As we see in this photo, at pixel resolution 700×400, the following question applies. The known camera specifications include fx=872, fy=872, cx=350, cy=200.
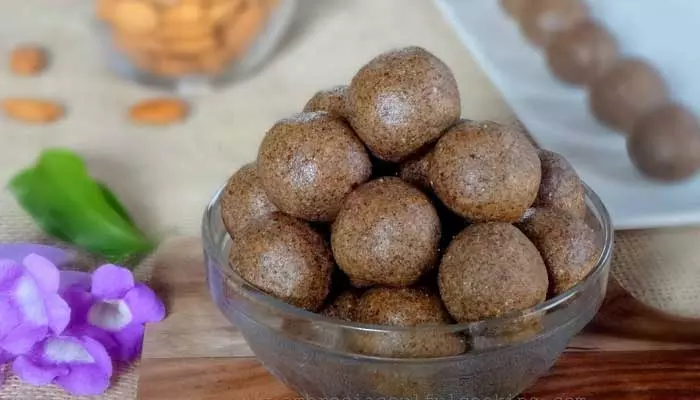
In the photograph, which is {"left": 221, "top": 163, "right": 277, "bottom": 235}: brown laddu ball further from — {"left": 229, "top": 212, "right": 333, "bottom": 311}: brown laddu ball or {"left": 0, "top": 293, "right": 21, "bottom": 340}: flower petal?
{"left": 0, "top": 293, "right": 21, "bottom": 340}: flower petal

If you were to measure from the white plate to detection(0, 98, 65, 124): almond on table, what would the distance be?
23.0 inches

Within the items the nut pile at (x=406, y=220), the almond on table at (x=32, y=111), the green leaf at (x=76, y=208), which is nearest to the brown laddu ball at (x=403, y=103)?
the nut pile at (x=406, y=220)

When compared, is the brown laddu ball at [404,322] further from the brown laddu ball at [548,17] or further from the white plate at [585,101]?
the brown laddu ball at [548,17]

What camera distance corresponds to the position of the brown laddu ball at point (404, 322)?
20.6 inches

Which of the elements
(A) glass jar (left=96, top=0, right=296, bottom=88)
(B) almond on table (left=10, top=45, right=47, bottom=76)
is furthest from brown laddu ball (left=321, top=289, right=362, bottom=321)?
(B) almond on table (left=10, top=45, right=47, bottom=76)

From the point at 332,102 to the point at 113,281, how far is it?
25 cm

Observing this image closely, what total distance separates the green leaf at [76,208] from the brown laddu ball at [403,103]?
375 millimetres

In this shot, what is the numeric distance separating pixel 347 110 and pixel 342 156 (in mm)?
41

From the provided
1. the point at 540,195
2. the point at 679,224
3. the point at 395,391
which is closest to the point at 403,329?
the point at 395,391

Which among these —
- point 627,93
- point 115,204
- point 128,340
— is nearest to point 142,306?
point 128,340

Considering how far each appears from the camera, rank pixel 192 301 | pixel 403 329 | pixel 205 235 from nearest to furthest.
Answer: pixel 403 329 < pixel 205 235 < pixel 192 301

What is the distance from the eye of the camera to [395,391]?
56 cm

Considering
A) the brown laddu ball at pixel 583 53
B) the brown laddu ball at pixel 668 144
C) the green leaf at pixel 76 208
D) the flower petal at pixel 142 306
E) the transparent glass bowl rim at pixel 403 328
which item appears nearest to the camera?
the transparent glass bowl rim at pixel 403 328

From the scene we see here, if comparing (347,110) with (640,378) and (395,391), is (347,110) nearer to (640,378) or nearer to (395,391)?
(395,391)
